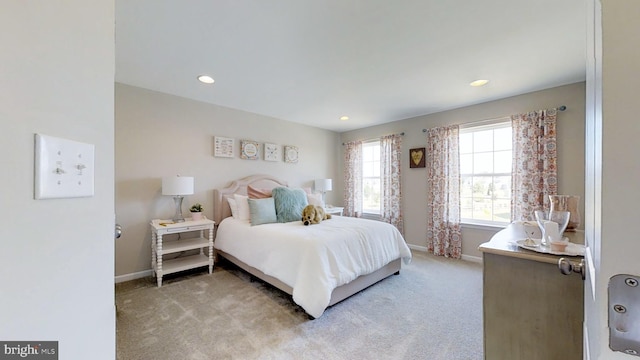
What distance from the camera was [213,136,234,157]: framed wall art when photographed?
3.56m

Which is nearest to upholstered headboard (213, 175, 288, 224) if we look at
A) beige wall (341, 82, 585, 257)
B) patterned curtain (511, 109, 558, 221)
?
beige wall (341, 82, 585, 257)

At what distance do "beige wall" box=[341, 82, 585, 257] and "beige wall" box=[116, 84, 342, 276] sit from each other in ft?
8.21

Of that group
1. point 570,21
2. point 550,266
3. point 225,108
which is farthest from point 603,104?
point 225,108

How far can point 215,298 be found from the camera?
2.43 meters

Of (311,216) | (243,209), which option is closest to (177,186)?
(243,209)

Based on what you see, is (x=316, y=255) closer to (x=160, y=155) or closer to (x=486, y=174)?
(x=160, y=155)

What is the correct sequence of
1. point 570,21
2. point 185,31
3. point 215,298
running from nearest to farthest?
point 570,21
point 185,31
point 215,298

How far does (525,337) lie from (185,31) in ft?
9.22

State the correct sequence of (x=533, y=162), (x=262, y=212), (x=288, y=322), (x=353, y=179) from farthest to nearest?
(x=353, y=179), (x=262, y=212), (x=533, y=162), (x=288, y=322)

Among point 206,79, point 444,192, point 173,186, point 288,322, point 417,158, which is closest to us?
point 288,322

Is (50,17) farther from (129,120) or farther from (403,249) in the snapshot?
(403,249)

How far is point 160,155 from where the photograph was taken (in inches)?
122

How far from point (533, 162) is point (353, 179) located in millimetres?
2864

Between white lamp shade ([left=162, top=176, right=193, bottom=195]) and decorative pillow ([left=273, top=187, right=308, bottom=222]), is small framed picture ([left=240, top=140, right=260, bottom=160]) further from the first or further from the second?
white lamp shade ([left=162, top=176, right=193, bottom=195])
